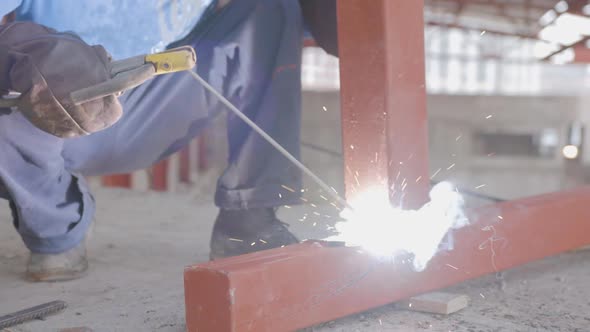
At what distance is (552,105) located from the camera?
8.28 metres

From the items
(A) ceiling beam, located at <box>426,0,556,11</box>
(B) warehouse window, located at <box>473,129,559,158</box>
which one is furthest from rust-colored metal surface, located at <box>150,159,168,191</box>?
(B) warehouse window, located at <box>473,129,559,158</box>

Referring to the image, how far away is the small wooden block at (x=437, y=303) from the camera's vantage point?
1329 mm

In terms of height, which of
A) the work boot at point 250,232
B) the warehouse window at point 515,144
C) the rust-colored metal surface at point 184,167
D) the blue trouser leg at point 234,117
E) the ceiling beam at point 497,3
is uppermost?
the ceiling beam at point 497,3

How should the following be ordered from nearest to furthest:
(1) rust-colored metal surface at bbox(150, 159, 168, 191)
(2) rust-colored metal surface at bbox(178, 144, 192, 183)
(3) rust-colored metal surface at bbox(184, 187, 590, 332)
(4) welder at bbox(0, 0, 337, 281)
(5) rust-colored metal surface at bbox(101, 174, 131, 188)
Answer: (3) rust-colored metal surface at bbox(184, 187, 590, 332) → (4) welder at bbox(0, 0, 337, 281) → (5) rust-colored metal surface at bbox(101, 174, 131, 188) → (1) rust-colored metal surface at bbox(150, 159, 168, 191) → (2) rust-colored metal surface at bbox(178, 144, 192, 183)

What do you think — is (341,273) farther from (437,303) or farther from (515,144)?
(515,144)

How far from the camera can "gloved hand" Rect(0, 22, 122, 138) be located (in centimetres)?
116

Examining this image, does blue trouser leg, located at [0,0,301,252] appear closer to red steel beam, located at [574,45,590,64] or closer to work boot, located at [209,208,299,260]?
work boot, located at [209,208,299,260]

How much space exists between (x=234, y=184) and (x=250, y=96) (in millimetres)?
232

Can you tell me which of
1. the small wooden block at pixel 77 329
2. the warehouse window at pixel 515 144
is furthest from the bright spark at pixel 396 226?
the warehouse window at pixel 515 144

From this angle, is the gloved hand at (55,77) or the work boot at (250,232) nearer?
the gloved hand at (55,77)

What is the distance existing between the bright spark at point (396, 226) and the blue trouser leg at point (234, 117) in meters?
0.40

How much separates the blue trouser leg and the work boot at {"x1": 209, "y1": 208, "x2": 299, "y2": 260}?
0.13ft

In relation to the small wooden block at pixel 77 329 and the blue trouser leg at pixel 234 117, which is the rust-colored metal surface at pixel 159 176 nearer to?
the blue trouser leg at pixel 234 117

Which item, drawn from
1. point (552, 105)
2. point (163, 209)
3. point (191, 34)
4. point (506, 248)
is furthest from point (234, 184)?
point (552, 105)
